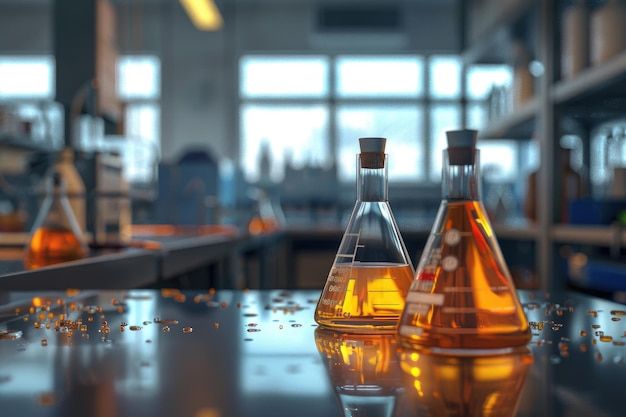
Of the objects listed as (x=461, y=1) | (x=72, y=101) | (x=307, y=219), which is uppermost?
(x=461, y=1)

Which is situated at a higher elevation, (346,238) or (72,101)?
(72,101)

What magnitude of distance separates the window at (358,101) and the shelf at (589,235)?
19.6ft

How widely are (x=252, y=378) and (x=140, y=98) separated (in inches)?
333

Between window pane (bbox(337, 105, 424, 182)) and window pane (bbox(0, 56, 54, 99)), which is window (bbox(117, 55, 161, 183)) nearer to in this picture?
window pane (bbox(0, 56, 54, 99))

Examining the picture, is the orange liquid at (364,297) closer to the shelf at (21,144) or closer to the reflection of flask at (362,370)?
the reflection of flask at (362,370)

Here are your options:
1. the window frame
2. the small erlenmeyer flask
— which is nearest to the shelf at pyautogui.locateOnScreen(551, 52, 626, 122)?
the small erlenmeyer flask

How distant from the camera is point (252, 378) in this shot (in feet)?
1.25

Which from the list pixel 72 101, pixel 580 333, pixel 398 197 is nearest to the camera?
pixel 580 333

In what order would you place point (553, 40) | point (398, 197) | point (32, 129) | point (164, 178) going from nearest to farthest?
point (553, 40)
point (164, 178)
point (32, 129)
point (398, 197)

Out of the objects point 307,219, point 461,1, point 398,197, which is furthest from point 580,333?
point 398,197

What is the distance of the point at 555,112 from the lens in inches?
101

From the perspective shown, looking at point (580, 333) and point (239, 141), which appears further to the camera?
point (239, 141)

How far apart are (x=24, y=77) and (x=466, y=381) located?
9031 millimetres

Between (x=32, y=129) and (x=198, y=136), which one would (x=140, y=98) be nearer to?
(x=198, y=136)
